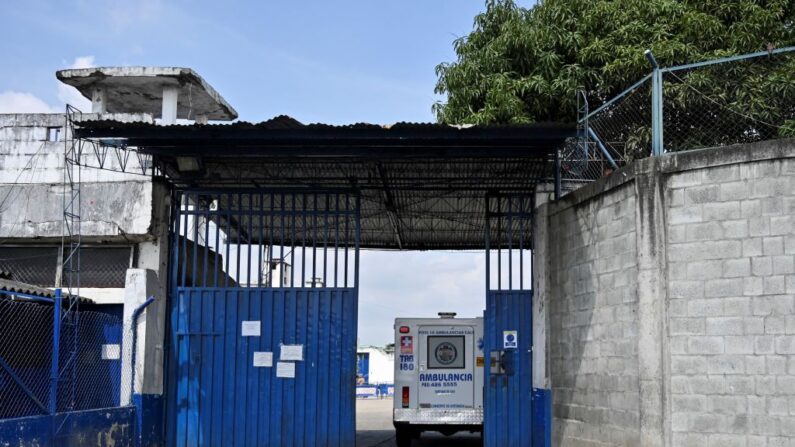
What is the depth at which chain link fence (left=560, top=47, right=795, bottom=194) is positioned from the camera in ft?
41.3

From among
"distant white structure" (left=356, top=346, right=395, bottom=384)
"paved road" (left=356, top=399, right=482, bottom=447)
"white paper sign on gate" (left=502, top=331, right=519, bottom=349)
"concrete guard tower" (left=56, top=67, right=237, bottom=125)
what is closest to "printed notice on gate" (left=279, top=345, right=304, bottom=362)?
"white paper sign on gate" (left=502, top=331, right=519, bottom=349)

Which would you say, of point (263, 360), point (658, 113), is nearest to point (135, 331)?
point (263, 360)

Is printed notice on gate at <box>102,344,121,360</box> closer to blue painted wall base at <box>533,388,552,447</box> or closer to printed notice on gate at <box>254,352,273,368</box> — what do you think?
printed notice on gate at <box>254,352,273,368</box>

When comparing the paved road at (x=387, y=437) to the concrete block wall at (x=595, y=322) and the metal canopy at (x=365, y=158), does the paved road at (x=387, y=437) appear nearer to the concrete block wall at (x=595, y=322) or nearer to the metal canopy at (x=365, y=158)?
the metal canopy at (x=365, y=158)

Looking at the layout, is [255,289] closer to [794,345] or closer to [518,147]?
[518,147]

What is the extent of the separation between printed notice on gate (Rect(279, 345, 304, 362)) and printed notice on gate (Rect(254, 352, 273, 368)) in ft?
0.59

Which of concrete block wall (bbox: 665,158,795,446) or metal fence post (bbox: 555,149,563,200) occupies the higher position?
metal fence post (bbox: 555,149,563,200)

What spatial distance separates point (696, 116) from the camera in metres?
14.2

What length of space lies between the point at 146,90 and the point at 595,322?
41.8 feet

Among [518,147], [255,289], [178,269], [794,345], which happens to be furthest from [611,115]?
[178,269]

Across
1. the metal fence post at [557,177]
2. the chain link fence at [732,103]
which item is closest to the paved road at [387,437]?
the metal fence post at [557,177]

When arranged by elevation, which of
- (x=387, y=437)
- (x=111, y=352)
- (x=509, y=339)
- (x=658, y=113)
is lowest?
(x=387, y=437)

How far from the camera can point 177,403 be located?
14.4 metres

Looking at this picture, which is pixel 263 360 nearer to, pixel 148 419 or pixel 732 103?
pixel 148 419
